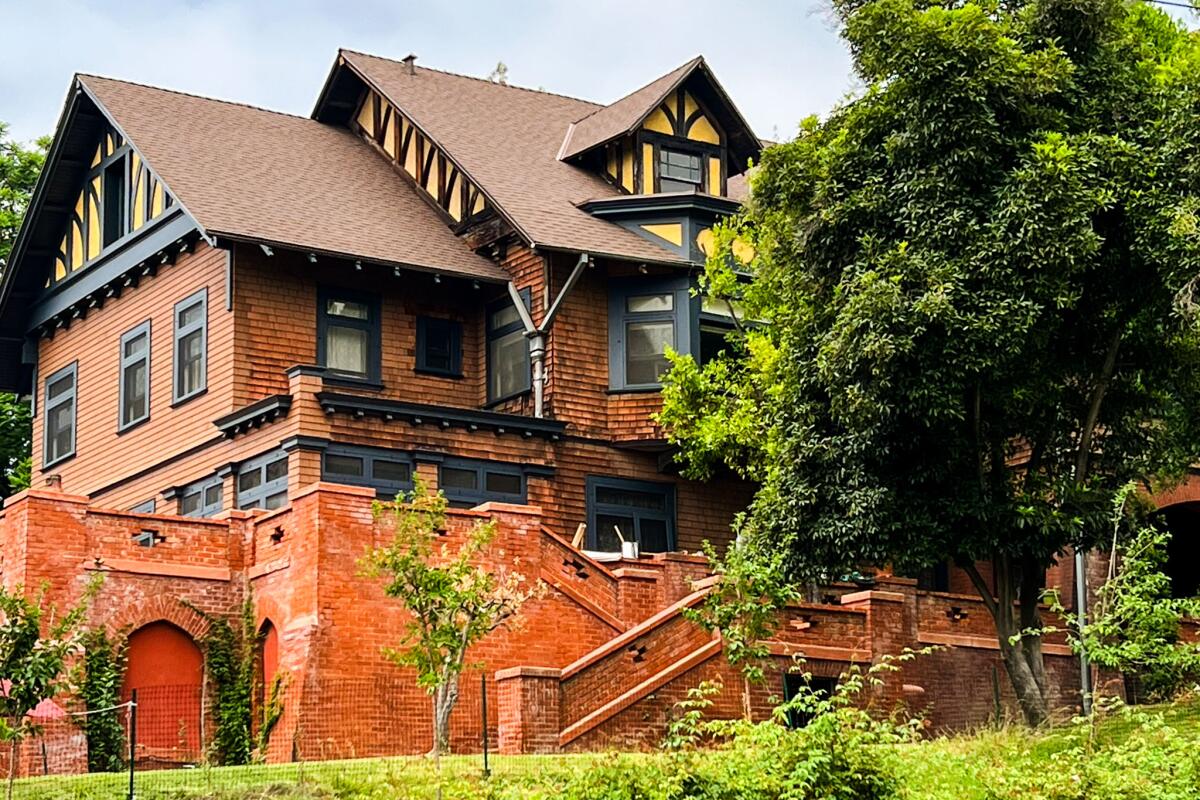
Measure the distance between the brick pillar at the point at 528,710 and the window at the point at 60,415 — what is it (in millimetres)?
16908

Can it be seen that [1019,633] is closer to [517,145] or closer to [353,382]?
[353,382]

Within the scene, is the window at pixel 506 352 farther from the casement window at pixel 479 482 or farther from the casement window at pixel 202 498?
the casement window at pixel 202 498

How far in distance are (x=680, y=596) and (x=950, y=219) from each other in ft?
24.6

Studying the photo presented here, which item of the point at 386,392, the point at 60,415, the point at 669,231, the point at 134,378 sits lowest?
the point at 386,392

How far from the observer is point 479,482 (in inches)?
1352

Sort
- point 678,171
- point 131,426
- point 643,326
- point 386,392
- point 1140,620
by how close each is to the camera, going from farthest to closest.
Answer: point 678,171 → point 131,426 → point 643,326 → point 386,392 → point 1140,620

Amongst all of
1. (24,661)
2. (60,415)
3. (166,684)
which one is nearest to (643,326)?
(166,684)

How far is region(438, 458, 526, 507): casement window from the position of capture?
1336 inches

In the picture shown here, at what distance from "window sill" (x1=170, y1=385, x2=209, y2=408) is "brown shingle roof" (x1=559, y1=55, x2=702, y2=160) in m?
9.10

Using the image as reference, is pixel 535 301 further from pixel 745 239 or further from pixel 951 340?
pixel 951 340

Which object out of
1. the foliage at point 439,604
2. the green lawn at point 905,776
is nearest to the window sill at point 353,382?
the foliage at point 439,604

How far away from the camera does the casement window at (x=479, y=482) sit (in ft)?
111

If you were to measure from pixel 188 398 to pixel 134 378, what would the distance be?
2916 mm

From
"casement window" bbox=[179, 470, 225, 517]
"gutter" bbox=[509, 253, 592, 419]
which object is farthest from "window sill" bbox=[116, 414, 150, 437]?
"gutter" bbox=[509, 253, 592, 419]
